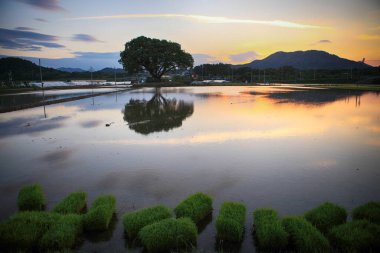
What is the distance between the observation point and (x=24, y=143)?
13.1m

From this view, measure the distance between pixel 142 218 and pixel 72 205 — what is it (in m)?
1.87

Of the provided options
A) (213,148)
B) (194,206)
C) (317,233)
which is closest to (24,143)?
(213,148)

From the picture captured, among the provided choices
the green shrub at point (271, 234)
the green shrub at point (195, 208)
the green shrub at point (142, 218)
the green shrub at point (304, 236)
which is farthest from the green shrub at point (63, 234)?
the green shrub at point (304, 236)

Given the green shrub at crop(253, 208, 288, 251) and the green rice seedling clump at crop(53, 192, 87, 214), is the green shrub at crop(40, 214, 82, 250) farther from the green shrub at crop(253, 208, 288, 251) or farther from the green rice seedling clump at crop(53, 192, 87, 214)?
the green shrub at crop(253, 208, 288, 251)

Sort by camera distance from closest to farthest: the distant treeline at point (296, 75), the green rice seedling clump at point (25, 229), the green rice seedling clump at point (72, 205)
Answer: the green rice seedling clump at point (25, 229) → the green rice seedling clump at point (72, 205) → the distant treeline at point (296, 75)

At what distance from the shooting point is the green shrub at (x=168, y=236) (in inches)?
204

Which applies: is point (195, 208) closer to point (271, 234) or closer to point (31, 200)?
point (271, 234)

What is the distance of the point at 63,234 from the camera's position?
5344mm

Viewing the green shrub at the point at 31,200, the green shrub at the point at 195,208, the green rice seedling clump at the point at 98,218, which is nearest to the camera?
the green rice seedling clump at the point at 98,218

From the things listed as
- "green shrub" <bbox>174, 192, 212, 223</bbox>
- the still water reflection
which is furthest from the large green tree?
"green shrub" <bbox>174, 192, 212, 223</bbox>

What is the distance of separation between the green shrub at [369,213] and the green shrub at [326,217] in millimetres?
297

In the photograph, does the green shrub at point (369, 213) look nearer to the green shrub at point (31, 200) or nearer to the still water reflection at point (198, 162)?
the still water reflection at point (198, 162)

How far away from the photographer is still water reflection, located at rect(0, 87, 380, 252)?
7318mm

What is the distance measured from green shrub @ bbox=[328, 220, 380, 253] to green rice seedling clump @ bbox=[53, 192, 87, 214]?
18.2 ft
